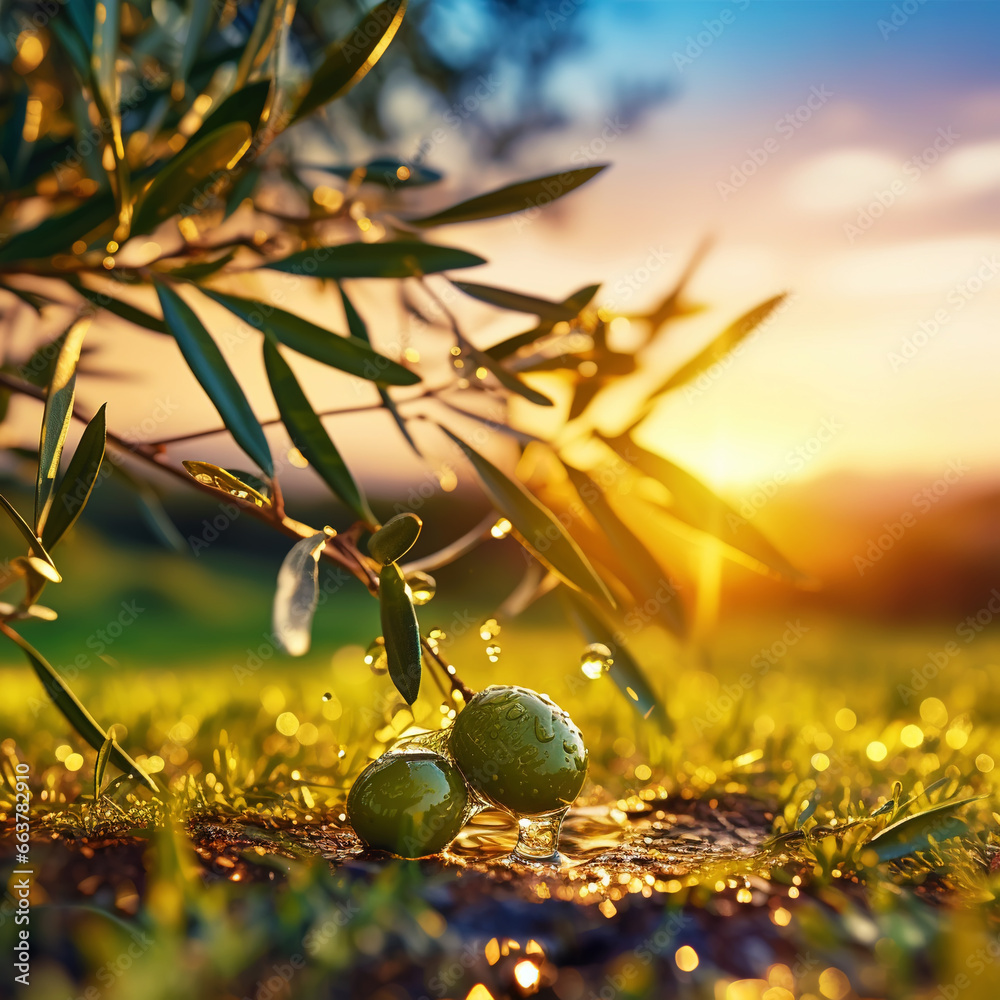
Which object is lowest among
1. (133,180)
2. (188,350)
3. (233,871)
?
(233,871)

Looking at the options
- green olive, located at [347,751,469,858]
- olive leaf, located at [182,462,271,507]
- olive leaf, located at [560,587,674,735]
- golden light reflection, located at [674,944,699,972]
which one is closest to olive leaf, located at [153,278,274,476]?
olive leaf, located at [182,462,271,507]

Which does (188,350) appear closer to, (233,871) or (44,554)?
(44,554)

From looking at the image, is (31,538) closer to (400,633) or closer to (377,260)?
(400,633)

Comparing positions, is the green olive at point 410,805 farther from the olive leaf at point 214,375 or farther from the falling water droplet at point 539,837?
the olive leaf at point 214,375

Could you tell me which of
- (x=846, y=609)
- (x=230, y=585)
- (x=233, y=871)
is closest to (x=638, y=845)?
(x=233, y=871)

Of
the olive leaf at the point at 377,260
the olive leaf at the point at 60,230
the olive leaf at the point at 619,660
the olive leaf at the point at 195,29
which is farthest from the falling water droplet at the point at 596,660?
the olive leaf at the point at 195,29

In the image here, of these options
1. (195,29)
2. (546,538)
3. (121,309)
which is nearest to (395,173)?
(195,29)

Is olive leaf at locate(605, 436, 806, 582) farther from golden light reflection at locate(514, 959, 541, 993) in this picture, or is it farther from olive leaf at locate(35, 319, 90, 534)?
olive leaf at locate(35, 319, 90, 534)
